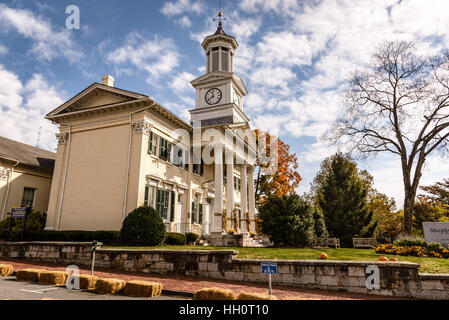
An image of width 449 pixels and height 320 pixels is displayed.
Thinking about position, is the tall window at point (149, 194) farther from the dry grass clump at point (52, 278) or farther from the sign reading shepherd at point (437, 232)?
the sign reading shepherd at point (437, 232)

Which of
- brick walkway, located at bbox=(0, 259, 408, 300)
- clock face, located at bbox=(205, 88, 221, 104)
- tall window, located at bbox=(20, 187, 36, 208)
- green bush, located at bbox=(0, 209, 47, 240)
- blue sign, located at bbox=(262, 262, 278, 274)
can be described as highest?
clock face, located at bbox=(205, 88, 221, 104)

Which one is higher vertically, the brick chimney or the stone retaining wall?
the brick chimney

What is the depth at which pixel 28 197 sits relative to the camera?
20.8 m

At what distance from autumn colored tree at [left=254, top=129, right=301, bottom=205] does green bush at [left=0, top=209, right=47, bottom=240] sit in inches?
831

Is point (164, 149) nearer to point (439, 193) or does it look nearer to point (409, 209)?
point (409, 209)

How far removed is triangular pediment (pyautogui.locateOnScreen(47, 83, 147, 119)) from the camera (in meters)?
18.5

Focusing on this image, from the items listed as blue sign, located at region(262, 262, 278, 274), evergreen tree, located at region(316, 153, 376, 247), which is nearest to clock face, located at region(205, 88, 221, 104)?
evergreen tree, located at region(316, 153, 376, 247)

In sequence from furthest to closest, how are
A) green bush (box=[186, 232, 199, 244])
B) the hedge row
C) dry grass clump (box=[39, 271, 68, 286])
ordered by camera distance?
green bush (box=[186, 232, 199, 244]) < the hedge row < dry grass clump (box=[39, 271, 68, 286])

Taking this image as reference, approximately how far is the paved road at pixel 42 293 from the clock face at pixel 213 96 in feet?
73.1

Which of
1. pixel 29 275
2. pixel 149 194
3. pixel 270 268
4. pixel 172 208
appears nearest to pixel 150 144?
pixel 149 194

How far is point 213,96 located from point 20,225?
1866 cm

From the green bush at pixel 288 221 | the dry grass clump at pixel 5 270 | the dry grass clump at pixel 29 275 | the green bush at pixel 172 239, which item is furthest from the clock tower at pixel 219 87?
the dry grass clump at pixel 29 275

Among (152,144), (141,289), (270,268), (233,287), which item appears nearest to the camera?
(270,268)

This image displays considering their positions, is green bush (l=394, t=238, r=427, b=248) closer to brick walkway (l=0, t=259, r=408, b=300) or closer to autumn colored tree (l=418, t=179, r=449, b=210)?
brick walkway (l=0, t=259, r=408, b=300)
